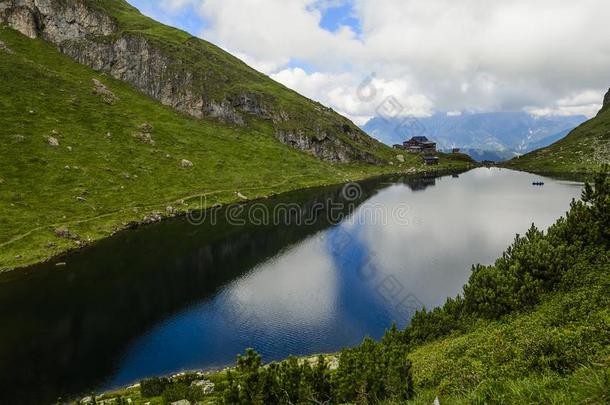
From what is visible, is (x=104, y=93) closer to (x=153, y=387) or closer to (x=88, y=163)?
(x=88, y=163)

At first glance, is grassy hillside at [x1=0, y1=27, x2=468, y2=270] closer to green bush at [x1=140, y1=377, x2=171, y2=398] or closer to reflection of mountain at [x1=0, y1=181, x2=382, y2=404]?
reflection of mountain at [x1=0, y1=181, x2=382, y2=404]

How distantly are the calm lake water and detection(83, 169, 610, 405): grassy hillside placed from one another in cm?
1030

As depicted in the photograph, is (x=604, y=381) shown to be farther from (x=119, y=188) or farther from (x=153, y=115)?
(x=153, y=115)

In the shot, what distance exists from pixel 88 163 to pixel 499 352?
442ft

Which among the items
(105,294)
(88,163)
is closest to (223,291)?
(105,294)

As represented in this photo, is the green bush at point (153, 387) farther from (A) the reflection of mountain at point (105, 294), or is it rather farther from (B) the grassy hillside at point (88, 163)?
(B) the grassy hillside at point (88, 163)

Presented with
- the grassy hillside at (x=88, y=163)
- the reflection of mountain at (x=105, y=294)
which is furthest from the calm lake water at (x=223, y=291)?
the grassy hillside at (x=88, y=163)

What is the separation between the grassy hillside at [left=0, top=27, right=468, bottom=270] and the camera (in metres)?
92.9

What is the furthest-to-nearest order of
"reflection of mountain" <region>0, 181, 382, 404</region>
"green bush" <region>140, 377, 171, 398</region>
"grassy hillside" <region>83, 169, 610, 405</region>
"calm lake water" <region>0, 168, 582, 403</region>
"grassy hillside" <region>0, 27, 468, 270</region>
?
"grassy hillside" <region>0, 27, 468, 270</region>, "calm lake water" <region>0, 168, 582, 403</region>, "reflection of mountain" <region>0, 181, 382, 404</region>, "green bush" <region>140, 377, 171, 398</region>, "grassy hillside" <region>83, 169, 610, 405</region>

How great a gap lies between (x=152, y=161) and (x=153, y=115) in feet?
177

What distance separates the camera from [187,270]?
76250mm

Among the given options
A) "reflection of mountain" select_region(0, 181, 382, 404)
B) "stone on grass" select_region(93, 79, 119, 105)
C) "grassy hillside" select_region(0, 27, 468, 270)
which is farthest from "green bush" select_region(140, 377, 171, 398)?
"stone on grass" select_region(93, 79, 119, 105)

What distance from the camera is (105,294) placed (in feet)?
210

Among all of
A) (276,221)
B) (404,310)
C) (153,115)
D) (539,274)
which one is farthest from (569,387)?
(153,115)
